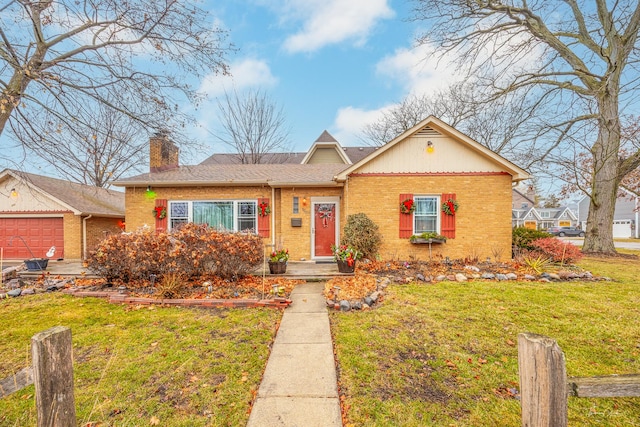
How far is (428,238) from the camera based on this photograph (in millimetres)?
9430

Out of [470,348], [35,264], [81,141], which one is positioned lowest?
[470,348]

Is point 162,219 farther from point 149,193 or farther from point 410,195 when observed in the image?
point 410,195

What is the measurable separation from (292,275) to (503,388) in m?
5.71

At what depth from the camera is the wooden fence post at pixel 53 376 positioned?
4.71ft

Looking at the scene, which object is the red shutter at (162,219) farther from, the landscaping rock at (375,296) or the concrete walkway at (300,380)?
the landscaping rock at (375,296)

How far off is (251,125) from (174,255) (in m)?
16.7

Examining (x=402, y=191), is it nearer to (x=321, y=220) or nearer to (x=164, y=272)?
(x=321, y=220)

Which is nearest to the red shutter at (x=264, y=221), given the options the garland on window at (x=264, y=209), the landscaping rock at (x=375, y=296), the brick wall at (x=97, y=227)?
the garland on window at (x=264, y=209)

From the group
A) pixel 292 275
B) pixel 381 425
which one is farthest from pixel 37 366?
pixel 292 275

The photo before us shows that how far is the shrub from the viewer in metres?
8.99

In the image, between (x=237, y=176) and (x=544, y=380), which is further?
(x=237, y=176)

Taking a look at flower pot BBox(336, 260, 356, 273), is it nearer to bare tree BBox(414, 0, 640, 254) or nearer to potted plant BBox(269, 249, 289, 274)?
potted plant BBox(269, 249, 289, 274)

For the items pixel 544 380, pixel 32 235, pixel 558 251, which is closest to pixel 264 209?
pixel 544 380

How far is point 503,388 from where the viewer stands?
316cm
